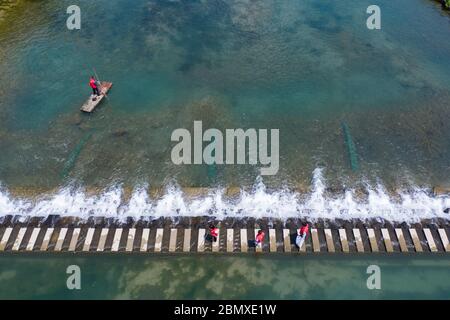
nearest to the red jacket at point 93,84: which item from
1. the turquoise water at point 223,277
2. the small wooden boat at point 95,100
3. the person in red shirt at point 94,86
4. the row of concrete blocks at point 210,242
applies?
the person in red shirt at point 94,86

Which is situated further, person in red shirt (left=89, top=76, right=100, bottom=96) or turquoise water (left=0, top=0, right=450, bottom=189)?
person in red shirt (left=89, top=76, right=100, bottom=96)

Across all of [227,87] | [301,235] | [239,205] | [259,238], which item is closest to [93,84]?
[227,87]

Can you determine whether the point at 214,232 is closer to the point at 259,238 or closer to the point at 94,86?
the point at 259,238

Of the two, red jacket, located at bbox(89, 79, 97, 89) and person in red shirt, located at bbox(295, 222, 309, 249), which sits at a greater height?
red jacket, located at bbox(89, 79, 97, 89)

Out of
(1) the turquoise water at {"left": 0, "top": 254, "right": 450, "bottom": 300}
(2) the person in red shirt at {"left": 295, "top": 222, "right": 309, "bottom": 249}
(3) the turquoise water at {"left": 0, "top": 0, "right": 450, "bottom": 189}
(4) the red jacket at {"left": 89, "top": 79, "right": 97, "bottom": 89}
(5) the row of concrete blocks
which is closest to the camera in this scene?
(1) the turquoise water at {"left": 0, "top": 254, "right": 450, "bottom": 300}

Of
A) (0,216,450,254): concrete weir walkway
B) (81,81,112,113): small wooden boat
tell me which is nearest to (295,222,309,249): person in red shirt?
(0,216,450,254): concrete weir walkway

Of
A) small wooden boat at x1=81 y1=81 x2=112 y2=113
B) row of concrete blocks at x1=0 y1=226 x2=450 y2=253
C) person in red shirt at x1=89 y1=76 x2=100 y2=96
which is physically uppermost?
person in red shirt at x1=89 y1=76 x2=100 y2=96

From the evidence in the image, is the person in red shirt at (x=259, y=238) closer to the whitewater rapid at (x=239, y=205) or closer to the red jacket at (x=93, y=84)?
the whitewater rapid at (x=239, y=205)

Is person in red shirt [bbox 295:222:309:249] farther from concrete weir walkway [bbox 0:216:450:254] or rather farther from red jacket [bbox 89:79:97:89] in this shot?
red jacket [bbox 89:79:97:89]
